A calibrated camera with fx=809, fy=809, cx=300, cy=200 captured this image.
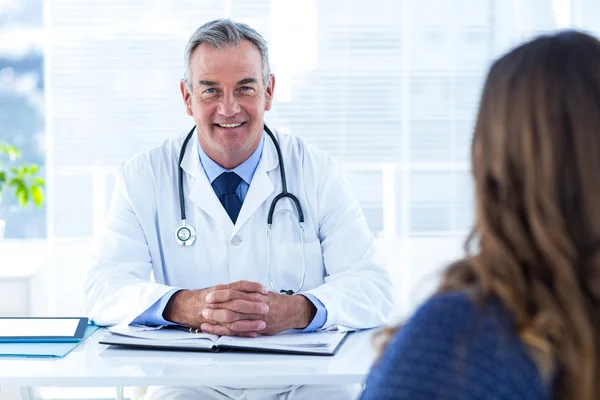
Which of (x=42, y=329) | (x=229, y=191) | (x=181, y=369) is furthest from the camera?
(x=229, y=191)

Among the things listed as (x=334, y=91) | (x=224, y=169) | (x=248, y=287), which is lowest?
(x=248, y=287)

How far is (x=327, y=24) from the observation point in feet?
12.8

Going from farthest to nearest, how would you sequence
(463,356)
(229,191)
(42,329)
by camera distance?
(229,191), (42,329), (463,356)

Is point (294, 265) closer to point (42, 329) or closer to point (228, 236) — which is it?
point (228, 236)

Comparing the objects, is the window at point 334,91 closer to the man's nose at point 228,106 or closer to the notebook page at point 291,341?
the man's nose at point 228,106

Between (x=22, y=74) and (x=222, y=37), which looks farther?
(x=22, y=74)

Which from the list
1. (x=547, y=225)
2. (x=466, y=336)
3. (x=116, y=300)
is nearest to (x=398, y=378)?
(x=466, y=336)

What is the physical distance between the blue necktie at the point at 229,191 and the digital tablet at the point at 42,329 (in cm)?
47

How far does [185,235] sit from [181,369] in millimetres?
569

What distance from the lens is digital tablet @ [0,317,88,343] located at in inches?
66.6

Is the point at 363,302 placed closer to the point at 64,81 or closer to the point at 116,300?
the point at 116,300

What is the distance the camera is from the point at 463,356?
A: 0.78 meters

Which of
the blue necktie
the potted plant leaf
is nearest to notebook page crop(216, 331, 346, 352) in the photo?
the blue necktie

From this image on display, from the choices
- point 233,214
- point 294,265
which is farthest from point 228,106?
point 294,265
